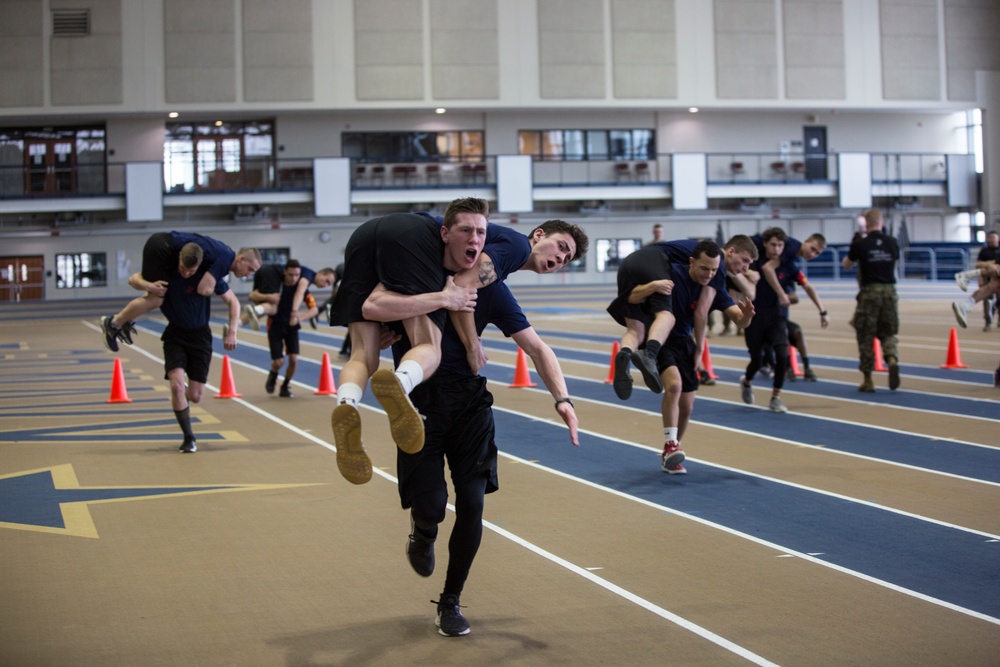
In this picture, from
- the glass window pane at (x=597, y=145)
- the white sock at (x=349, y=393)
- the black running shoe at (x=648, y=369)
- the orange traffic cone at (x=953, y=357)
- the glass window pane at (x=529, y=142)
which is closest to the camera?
the white sock at (x=349, y=393)

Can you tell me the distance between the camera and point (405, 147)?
155ft

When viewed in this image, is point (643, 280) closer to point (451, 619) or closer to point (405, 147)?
point (451, 619)

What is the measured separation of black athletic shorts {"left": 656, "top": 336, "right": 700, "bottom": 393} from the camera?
9.50 meters

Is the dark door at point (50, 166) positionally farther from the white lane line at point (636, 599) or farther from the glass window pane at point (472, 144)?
the white lane line at point (636, 599)

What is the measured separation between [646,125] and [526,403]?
36237 mm

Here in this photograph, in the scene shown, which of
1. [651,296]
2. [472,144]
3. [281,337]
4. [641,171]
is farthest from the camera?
[641,171]

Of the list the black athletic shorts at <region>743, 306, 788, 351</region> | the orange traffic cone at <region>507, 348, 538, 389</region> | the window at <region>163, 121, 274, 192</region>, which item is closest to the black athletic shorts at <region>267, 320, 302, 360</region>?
the orange traffic cone at <region>507, 348, 538, 389</region>

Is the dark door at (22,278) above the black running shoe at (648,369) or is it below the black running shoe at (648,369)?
above

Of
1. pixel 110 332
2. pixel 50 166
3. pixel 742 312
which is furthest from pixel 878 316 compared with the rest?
pixel 50 166

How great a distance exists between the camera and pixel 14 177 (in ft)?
150

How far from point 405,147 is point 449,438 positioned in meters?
43.0

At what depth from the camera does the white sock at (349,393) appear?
5125mm

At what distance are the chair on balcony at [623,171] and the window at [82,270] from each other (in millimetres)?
22200

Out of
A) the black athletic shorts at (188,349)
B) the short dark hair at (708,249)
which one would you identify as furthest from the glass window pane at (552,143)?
the short dark hair at (708,249)
